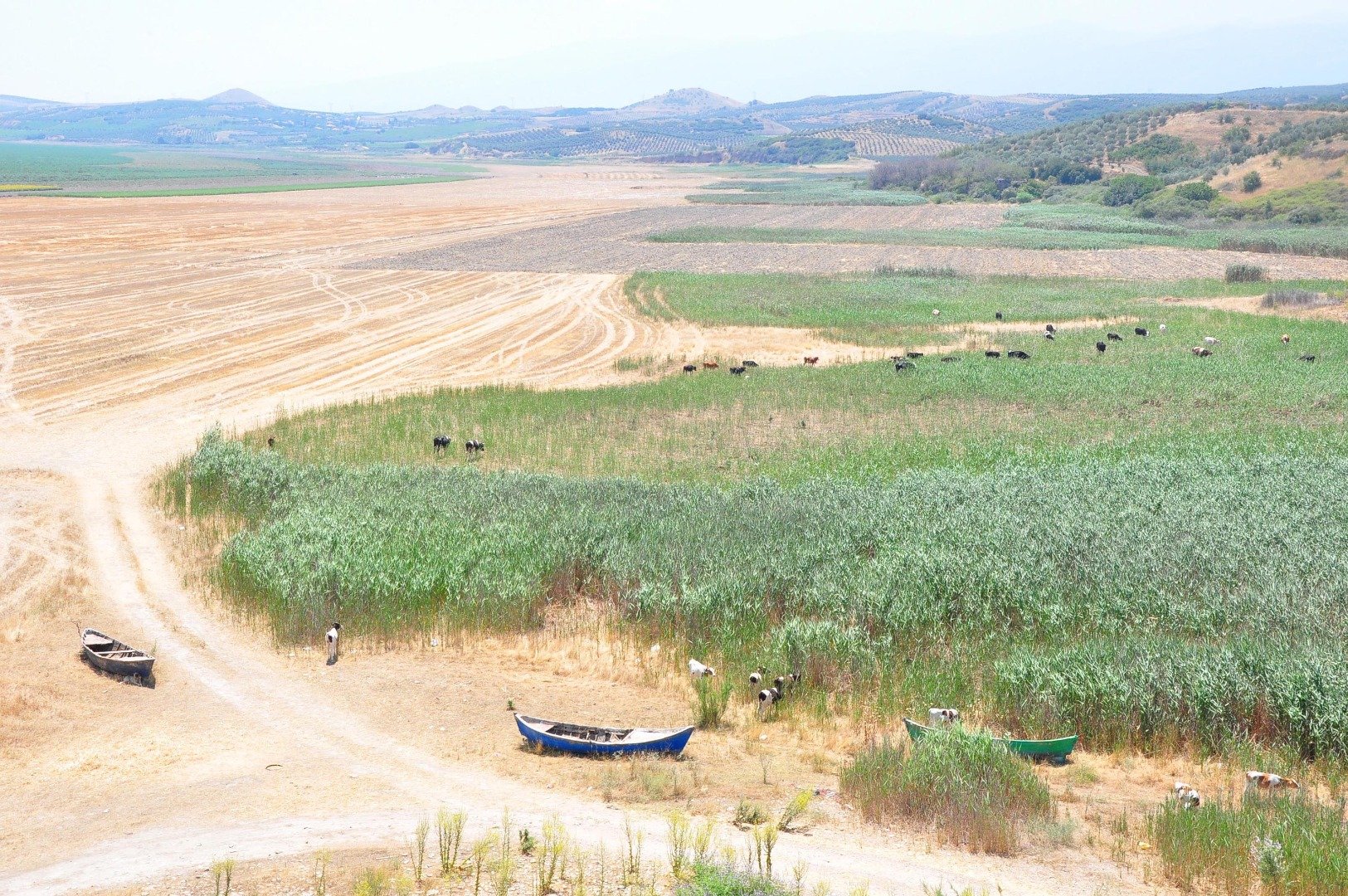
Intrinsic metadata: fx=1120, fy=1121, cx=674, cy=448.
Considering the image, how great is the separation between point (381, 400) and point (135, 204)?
248ft

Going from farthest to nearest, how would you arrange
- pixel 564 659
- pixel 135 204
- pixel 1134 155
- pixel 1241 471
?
pixel 1134 155 < pixel 135 204 < pixel 1241 471 < pixel 564 659

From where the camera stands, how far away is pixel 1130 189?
98000 mm

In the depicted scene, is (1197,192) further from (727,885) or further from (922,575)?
(727,885)

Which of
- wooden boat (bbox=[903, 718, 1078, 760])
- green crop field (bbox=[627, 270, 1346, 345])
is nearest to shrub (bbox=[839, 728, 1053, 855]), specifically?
wooden boat (bbox=[903, 718, 1078, 760])

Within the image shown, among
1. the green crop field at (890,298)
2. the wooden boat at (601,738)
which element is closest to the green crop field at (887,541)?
the wooden boat at (601,738)

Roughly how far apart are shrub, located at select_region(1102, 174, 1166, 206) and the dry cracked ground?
69.9 metres

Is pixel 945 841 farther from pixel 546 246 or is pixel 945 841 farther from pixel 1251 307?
pixel 546 246

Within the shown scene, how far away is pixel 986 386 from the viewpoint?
98.2 feet

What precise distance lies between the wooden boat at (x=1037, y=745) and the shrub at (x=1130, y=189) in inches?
3727

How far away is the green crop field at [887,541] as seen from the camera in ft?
40.7

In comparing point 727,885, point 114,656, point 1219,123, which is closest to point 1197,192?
point 1219,123

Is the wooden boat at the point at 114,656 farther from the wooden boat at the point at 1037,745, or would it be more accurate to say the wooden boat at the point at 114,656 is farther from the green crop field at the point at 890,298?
the green crop field at the point at 890,298

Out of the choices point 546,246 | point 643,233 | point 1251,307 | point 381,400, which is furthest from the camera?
point 643,233

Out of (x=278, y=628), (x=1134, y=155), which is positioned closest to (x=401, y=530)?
(x=278, y=628)
